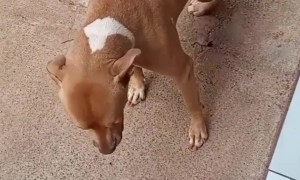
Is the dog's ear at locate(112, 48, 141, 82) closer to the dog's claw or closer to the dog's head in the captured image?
the dog's head

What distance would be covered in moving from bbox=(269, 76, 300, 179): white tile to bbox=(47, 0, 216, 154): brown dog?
15.2 inches

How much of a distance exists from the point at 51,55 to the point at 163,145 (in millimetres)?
634

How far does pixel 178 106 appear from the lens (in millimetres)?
2398

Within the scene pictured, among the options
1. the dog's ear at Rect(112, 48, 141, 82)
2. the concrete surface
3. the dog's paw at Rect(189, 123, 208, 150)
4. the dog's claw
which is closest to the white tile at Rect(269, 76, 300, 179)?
the concrete surface

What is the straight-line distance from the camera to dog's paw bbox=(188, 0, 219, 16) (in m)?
2.52

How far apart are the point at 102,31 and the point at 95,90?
205 mm

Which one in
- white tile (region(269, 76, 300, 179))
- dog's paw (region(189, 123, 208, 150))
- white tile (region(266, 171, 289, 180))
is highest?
white tile (region(269, 76, 300, 179))

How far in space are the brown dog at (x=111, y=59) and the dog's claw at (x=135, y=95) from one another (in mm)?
357

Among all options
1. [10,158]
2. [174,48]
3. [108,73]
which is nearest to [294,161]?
[174,48]

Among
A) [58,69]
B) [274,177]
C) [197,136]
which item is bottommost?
[197,136]

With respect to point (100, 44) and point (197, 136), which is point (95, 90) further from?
point (197, 136)

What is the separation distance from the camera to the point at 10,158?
93.0 inches

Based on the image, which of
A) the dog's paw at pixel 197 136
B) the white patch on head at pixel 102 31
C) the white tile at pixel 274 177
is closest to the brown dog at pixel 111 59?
the white patch on head at pixel 102 31

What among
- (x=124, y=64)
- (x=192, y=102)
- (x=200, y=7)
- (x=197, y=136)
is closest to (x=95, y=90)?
(x=124, y=64)
